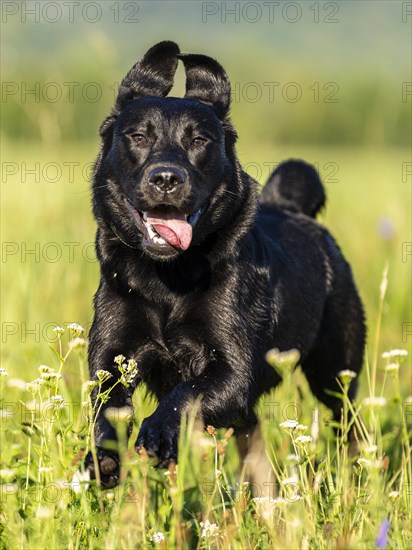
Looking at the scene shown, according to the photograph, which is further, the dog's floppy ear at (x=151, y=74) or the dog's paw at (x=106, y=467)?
the dog's floppy ear at (x=151, y=74)

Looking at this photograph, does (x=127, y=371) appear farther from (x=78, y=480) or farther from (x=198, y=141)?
(x=198, y=141)

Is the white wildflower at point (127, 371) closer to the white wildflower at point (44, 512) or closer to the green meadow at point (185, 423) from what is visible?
the green meadow at point (185, 423)

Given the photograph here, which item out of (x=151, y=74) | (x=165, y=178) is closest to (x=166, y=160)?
(x=165, y=178)

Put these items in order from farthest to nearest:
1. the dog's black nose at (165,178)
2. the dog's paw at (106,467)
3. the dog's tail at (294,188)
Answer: the dog's tail at (294,188) → the dog's black nose at (165,178) → the dog's paw at (106,467)

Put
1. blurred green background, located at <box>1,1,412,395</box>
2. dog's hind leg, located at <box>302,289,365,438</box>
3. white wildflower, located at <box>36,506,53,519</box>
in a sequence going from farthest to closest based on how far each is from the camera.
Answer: blurred green background, located at <box>1,1,412,395</box>
dog's hind leg, located at <box>302,289,365,438</box>
white wildflower, located at <box>36,506,53,519</box>

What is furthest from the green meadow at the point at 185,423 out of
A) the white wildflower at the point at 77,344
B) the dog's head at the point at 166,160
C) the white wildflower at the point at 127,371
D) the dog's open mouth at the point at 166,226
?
the dog's open mouth at the point at 166,226

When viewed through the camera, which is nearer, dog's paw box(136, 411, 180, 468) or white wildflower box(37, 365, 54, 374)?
white wildflower box(37, 365, 54, 374)

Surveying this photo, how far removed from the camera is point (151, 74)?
418 centimetres

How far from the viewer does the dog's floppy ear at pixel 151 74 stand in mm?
4137

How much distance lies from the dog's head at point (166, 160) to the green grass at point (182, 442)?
0.30 m

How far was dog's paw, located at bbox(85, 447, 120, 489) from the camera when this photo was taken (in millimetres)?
3043

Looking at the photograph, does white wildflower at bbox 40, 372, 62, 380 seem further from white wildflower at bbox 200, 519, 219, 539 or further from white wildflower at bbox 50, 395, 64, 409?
white wildflower at bbox 200, 519, 219, 539

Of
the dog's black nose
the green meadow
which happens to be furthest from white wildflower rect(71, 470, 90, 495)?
the dog's black nose

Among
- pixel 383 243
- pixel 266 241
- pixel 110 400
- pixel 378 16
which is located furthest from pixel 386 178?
pixel 378 16
